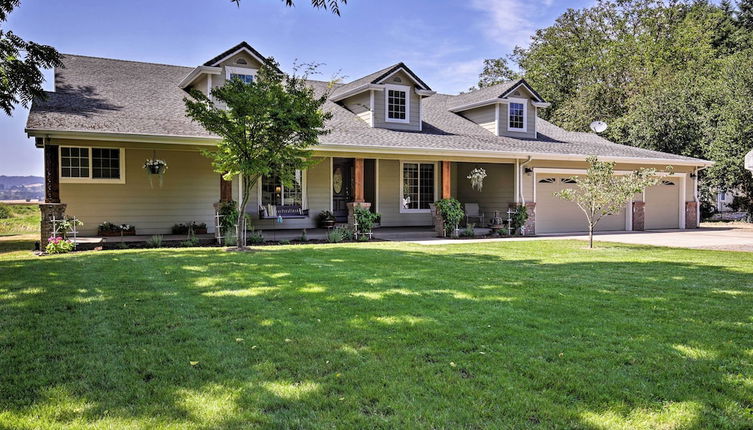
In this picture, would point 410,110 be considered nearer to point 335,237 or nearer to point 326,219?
point 326,219

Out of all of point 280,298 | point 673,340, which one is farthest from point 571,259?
point 280,298

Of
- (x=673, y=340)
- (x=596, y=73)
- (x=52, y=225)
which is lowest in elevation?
(x=673, y=340)

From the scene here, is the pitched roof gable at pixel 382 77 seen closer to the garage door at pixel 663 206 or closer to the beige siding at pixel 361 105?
the beige siding at pixel 361 105

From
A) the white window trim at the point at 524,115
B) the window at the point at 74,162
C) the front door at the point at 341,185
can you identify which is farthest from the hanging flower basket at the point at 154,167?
the white window trim at the point at 524,115

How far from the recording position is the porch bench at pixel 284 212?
14.9 meters

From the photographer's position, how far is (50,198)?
10789 millimetres

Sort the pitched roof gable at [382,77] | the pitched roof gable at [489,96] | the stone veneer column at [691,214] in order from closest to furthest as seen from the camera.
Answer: the pitched roof gable at [382,77] < the pitched roof gable at [489,96] < the stone veneer column at [691,214]

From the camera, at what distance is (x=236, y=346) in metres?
3.97

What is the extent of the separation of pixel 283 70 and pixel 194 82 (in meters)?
4.30

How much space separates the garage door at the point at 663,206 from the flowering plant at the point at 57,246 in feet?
58.9

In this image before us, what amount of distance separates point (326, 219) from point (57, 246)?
23.4ft

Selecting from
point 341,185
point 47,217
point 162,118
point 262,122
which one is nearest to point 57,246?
point 47,217

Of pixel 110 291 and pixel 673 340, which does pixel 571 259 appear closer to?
pixel 673 340

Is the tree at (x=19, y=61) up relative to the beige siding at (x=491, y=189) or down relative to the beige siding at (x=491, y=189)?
up
